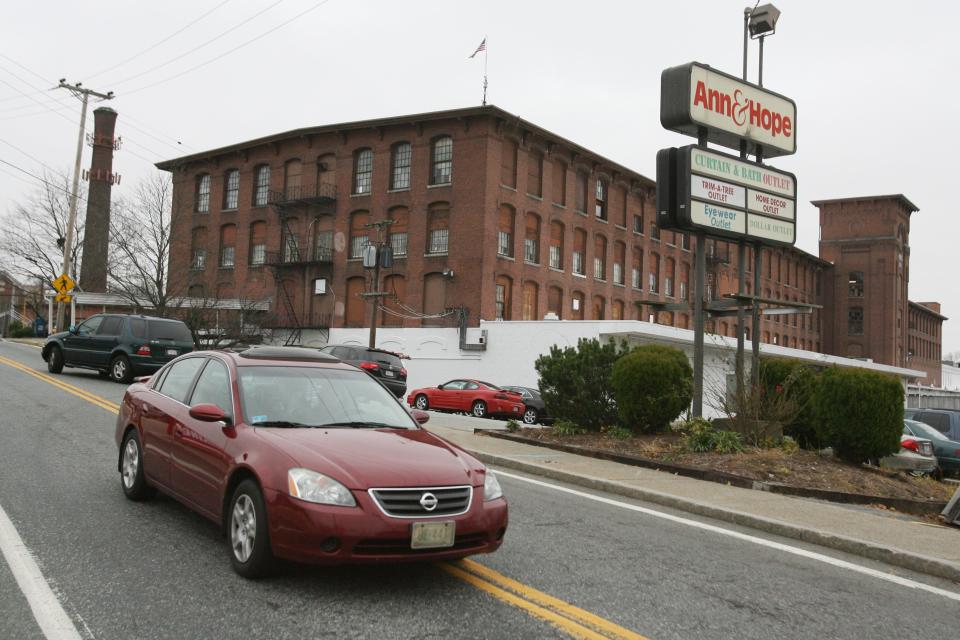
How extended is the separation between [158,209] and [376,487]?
42433mm

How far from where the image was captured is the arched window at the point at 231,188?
4904 cm

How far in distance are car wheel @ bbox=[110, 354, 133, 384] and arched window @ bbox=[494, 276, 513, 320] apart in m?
21.3

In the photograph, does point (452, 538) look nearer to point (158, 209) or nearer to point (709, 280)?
point (158, 209)

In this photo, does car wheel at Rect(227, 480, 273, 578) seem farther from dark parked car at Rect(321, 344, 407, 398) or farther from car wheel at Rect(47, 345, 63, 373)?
car wheel at Rect(47, 345, 63, 373)

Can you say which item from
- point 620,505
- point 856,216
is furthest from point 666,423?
point 856,216

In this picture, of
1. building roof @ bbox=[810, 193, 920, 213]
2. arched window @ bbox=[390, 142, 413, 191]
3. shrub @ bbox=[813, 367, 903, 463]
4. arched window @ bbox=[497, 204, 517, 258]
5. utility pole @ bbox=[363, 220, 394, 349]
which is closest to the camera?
shrub @ bbox=[813, 367, 903, 463]

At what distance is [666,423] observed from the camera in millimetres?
13492

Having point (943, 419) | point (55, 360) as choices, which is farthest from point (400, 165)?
point (943, 419)

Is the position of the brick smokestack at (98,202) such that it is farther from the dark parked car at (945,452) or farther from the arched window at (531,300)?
the dark parked car at (945,452)

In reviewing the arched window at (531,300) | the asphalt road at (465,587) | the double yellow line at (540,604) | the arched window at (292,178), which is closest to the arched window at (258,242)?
the arched window at (292,178)

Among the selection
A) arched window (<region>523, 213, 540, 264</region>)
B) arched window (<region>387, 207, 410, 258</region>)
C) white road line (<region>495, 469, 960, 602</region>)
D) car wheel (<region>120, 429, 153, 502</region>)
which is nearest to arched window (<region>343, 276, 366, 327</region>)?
arched window (<region>387, 207, 410, 258</region>)

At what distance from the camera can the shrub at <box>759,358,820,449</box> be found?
1241 centimetres

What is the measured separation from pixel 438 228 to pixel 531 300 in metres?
6.24

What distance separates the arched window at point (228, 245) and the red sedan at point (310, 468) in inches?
1729
